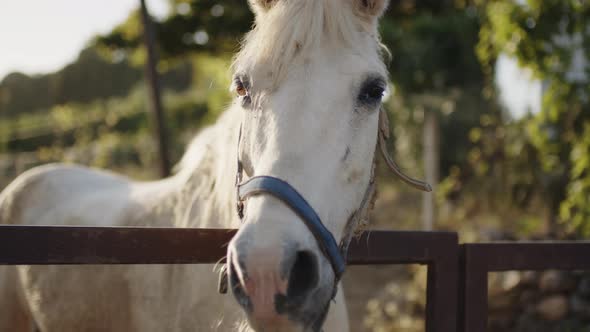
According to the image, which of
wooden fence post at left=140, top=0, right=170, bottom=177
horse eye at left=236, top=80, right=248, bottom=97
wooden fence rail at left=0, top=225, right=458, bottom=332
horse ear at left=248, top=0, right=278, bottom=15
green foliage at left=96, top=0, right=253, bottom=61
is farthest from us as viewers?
green foliage at left=96, top=0, right=253, bottom=61

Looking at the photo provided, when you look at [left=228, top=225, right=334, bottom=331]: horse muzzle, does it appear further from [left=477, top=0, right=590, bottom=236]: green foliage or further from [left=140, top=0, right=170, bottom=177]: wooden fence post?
[left=140, top=0, right=170, bottom=177]: wooden fence post

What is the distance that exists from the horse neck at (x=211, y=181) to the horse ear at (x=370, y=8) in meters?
0.62

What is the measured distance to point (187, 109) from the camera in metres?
19.4

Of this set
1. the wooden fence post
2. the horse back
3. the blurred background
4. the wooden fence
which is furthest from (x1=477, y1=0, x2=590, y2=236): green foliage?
the wooden fence post

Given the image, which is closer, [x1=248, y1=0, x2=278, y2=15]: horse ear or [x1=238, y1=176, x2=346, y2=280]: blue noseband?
[x1=238, y1=176, x2=346, y2=280]: blue noseband

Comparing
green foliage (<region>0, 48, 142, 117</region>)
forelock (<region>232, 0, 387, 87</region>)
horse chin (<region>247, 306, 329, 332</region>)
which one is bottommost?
green foliage (<region>0, 48, 142, 117</region>)

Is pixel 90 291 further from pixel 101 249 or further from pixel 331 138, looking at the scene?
pixel 331 138

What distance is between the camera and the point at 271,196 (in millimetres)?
1287

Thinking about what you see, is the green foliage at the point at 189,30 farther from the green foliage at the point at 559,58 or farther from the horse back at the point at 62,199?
the horse back at the point at 62,199

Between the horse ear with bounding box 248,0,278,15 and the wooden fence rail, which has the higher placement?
the horse ear with bounding box 248,0,278,15

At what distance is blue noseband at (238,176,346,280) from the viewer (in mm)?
1269

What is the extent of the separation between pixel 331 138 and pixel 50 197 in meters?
2.38

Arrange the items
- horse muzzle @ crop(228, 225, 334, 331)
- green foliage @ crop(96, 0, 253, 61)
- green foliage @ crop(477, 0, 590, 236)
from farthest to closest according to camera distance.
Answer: green foliage @ crop(96, 0, 253, 61)
green foliage @ crop(477, 0, 590, 236)
horse muzzle @ crop(228, 225, 334, 331)

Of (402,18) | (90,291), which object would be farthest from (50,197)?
(402,18)
